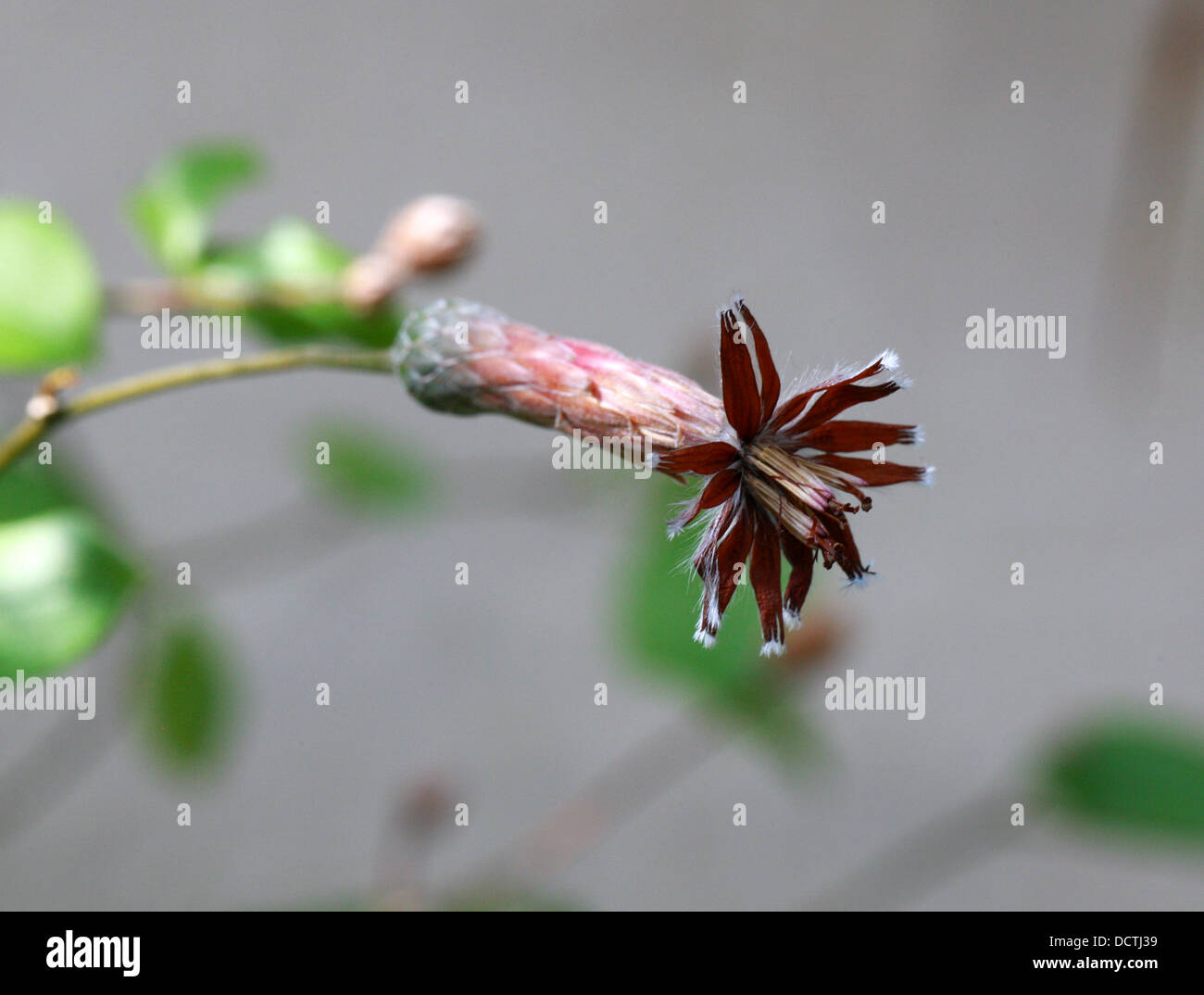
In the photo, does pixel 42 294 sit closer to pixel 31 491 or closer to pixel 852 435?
pixel 31 491

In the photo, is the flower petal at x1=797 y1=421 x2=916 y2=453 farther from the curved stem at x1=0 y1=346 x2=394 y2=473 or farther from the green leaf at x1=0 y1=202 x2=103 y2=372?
the green leaf at x1=0 y1=202 x2=103 y2=372

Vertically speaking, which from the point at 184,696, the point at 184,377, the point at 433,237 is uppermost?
the point at 433,237

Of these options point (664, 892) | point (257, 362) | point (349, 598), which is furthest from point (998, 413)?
point (257, 362)

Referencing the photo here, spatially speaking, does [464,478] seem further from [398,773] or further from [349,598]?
[398,773]

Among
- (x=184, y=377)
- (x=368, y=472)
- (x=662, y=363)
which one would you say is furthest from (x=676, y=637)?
(x=662, y=363)

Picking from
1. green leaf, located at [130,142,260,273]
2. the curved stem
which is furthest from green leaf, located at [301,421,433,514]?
the curved stem
